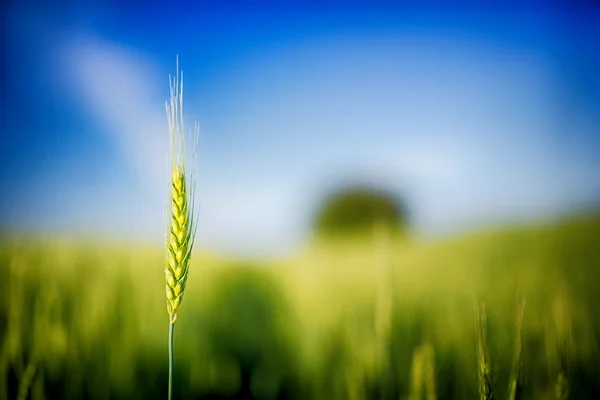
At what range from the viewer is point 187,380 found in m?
1.18

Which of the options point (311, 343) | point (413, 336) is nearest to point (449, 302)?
point (413, 336)

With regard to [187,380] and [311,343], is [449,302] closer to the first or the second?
[311,343]

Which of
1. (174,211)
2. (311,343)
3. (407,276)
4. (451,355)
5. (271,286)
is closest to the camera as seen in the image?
(174,211)

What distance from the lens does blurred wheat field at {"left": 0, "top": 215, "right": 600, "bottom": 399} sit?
0.90m

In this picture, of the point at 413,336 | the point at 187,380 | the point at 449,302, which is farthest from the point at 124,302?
the point at 449,302

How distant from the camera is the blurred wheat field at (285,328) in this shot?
2.94 ft

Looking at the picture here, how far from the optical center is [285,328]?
1.52 m

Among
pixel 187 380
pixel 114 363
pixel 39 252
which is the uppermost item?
pixel 39 252

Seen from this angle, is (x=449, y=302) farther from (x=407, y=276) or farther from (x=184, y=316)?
(x=184, y=316)

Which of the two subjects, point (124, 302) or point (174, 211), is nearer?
point (174, 211)

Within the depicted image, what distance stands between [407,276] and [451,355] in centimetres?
93

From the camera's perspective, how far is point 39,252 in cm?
146

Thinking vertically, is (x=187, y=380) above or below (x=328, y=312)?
below

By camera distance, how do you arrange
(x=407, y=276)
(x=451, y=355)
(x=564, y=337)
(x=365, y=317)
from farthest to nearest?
(x=407, y=276)
(x=365, y=317)
(x=451, y=355)
(x=564, y=337)
